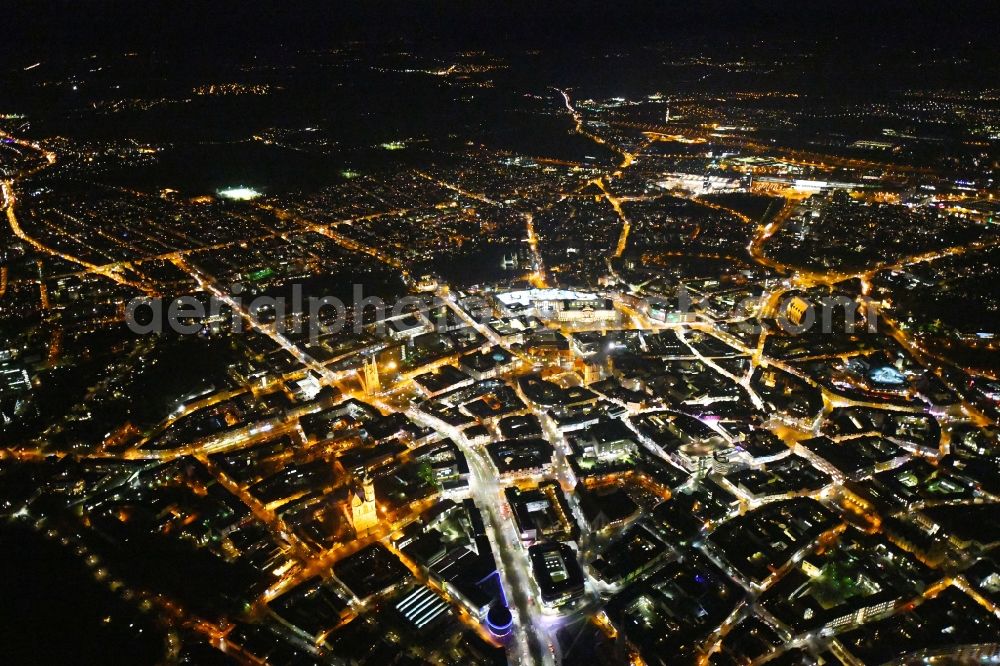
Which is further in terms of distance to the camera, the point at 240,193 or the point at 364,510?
the point at 240,193

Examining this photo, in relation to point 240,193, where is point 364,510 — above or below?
below

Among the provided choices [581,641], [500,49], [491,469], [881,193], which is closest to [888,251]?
[881,193]

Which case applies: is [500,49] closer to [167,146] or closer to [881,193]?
→ [167,146]

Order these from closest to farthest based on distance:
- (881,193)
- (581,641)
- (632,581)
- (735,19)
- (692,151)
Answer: (581,641) < (632,581) < (881,193) < (692,151) < (735,19)

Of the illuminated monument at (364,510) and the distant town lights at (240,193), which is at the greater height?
→ the distant town lights at (240,193)

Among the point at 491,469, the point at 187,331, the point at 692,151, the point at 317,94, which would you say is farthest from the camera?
the point at 317,94

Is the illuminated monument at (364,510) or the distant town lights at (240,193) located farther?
the distant town lights at (240,193)

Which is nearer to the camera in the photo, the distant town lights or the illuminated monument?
the illuminated monument

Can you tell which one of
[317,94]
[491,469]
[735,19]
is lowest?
[491,469]
